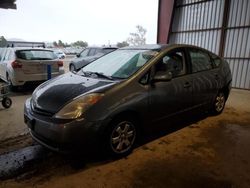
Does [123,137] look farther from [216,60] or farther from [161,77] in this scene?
[216,60]

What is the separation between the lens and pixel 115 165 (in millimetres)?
2621

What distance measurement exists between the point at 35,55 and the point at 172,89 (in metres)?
4.74

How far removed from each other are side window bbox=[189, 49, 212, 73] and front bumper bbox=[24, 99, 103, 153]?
6.76 ft

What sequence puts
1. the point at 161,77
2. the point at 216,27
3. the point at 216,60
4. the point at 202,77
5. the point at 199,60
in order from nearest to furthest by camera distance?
1. the point at 161,77
2. the point at 202,77
3. the point at 199,60
4. the point at 216,60
5. the point at 216,27

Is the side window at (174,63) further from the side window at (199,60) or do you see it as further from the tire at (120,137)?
the tire at (120,137)

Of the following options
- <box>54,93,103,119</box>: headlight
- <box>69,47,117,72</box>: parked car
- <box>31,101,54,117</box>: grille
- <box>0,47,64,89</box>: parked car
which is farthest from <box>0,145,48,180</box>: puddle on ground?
<box>69,47,117,72</box>: parked car

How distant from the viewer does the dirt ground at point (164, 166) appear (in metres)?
2.30

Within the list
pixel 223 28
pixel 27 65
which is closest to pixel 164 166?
pixel 27 65

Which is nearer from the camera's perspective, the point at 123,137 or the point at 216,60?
the point at 123,137

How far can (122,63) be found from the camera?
3180 mm

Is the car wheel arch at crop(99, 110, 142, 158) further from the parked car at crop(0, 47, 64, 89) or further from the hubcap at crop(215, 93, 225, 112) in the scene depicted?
the parked car at crop(0, 47, 64, 89)

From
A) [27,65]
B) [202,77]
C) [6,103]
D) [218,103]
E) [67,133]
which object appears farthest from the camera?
[27,65]

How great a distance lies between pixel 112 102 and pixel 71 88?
1.94 feet

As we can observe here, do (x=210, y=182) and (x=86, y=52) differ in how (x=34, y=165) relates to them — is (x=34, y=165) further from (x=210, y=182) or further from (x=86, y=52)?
(x=86, y=52)
